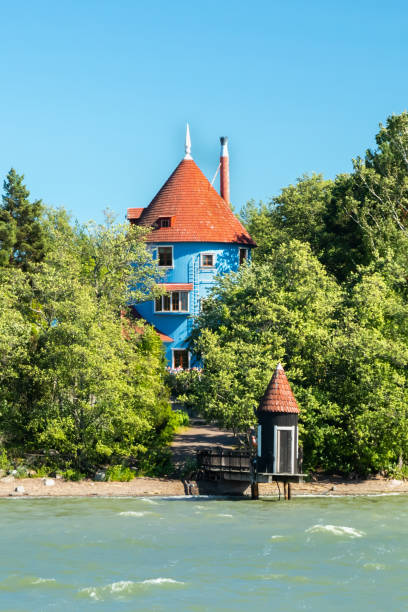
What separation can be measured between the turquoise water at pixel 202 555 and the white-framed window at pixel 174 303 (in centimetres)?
2539

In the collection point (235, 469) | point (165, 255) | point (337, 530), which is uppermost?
point (165, 255)

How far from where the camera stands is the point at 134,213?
61656 millimetres

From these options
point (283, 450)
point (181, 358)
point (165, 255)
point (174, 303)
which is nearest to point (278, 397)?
point (283, 450)

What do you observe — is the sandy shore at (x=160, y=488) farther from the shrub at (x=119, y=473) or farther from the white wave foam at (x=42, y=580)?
the white wave foam at (x=42, y=580)

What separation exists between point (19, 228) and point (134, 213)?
945cm

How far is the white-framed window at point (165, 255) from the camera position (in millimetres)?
56844

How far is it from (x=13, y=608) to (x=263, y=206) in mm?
70315

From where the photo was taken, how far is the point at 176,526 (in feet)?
89.2

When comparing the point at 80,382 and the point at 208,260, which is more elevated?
the point at 208,260

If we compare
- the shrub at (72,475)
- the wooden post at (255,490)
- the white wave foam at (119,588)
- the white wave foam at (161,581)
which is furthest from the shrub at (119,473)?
the white wave foam at (161,581)

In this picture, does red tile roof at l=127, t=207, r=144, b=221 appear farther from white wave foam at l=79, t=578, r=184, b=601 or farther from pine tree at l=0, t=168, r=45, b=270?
white wave foam at l=79, t=578, r=184, b=601

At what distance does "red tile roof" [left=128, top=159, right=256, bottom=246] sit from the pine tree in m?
7.28

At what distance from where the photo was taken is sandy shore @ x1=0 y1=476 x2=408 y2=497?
34.0 m

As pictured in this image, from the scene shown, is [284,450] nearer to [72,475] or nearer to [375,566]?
[72,475]
